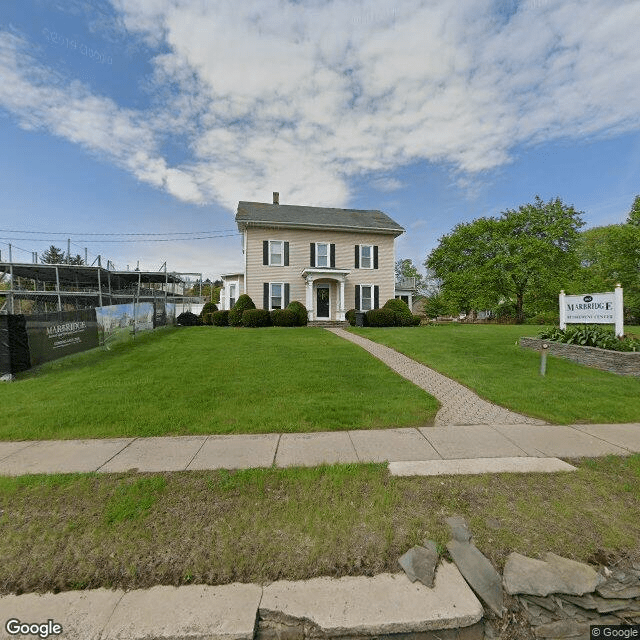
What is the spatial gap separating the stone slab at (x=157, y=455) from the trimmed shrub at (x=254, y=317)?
14.2 meters

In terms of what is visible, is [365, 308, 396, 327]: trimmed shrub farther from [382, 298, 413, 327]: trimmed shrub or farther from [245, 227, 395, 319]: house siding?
[245, 227, 395, 319]: house siding

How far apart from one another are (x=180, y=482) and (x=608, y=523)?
386 centimetres

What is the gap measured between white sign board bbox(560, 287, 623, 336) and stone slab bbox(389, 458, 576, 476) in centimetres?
826

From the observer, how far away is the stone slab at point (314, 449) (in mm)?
3596

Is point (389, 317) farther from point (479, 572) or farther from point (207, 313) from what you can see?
point (479, 572)

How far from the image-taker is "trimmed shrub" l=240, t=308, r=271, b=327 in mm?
18281

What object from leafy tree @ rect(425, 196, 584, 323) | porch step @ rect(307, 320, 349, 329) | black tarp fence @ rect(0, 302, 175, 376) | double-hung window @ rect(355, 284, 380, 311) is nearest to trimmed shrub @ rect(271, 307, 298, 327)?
porch step @ rect(307, 320, 349, 329)

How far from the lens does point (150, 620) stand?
1.84m

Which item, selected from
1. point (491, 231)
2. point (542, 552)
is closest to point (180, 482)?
point (542, 552)

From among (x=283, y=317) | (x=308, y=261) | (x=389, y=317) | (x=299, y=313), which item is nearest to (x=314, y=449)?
(x=283, y=317)

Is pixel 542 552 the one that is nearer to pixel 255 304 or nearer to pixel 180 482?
pixel 180 482

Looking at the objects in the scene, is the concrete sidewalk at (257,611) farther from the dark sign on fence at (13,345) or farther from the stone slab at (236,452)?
the dark sign on fence at (13,345)

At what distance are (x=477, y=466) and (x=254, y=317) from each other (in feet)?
52.4

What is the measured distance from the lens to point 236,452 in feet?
12.5
